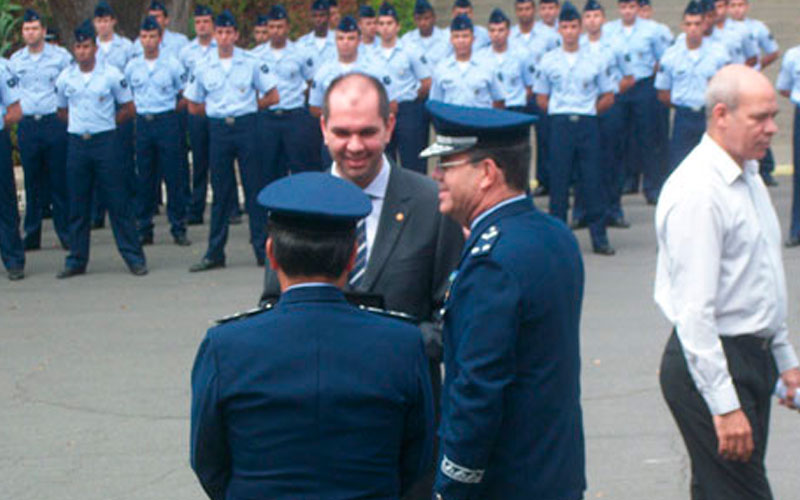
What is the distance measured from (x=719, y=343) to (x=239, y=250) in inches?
399

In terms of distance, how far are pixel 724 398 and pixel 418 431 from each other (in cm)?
125

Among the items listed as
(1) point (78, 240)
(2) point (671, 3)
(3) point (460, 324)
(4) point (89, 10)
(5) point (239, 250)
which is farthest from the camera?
(2) point (671, 3)

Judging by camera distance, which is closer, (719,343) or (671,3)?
(719,343)

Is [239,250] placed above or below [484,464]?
below

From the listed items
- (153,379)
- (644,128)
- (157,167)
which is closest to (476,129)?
(153,379)

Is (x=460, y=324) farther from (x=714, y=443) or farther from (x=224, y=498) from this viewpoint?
(x=714, y=443)

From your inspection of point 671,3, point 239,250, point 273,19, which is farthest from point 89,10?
point 671,3

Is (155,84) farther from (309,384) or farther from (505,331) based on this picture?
(309,384)

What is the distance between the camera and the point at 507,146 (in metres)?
4.02

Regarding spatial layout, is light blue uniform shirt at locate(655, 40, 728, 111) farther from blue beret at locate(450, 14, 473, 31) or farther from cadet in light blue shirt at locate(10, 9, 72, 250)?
cadet in light blue shirt at locate(10, 9, 72, 250)

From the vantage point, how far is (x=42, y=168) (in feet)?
47.8

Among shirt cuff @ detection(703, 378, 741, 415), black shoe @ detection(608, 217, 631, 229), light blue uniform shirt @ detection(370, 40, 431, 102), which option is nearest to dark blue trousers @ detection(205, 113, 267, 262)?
light blue uniform shirt @ detection(370, 40, 431, 102)

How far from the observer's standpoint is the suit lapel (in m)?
4.64

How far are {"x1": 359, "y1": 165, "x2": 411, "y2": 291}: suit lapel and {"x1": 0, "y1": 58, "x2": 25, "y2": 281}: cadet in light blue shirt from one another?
8.93 meters
